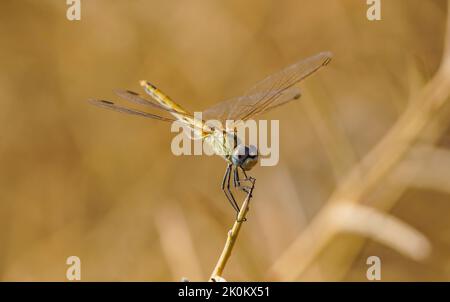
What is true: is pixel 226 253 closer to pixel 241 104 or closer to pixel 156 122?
pixel 241 104

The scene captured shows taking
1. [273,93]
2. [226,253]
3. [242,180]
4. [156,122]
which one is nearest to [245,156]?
[242,180]

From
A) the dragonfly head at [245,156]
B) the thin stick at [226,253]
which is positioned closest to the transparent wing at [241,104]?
the dragonfly head at [245,156]

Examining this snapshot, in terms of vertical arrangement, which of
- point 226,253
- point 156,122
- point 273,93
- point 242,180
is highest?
point 156,122

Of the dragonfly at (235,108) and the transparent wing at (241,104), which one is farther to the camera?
the transparent wing at (241,104)

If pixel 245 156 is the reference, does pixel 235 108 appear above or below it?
above

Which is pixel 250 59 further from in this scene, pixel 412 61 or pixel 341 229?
pixel 341 229

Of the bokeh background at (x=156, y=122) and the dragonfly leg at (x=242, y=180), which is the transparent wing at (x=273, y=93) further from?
the bokeh background at (x=156, y=122)
